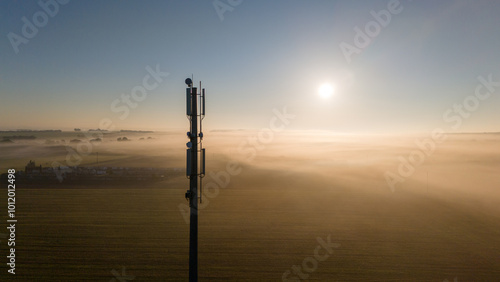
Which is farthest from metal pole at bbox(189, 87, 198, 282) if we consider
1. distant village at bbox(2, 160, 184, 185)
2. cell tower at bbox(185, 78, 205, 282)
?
distant village at bbox(2, 160, 184, 185)

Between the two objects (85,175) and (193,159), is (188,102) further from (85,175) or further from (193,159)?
(85,175)

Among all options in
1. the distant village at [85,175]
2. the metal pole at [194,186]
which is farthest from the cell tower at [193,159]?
the distant village at [85,175]

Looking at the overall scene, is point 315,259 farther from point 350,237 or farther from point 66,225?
point 66,225

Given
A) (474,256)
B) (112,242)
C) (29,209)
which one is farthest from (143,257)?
(474,256)

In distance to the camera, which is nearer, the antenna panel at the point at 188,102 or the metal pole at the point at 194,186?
the metal pole at the point at 194,186

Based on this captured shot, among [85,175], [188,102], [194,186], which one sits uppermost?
[188,102]

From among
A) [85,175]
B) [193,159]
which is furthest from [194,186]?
[85,175]

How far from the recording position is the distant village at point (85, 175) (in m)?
33.5

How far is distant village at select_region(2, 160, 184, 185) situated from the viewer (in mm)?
33531

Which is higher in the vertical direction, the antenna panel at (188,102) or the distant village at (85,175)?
the antenna panel at (188,102)

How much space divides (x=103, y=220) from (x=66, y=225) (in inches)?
80.9

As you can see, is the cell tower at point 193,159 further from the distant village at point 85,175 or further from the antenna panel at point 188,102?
the distant village at point 85,175

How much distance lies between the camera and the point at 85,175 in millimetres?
36031

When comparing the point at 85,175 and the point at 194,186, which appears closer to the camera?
the point at 194,186
